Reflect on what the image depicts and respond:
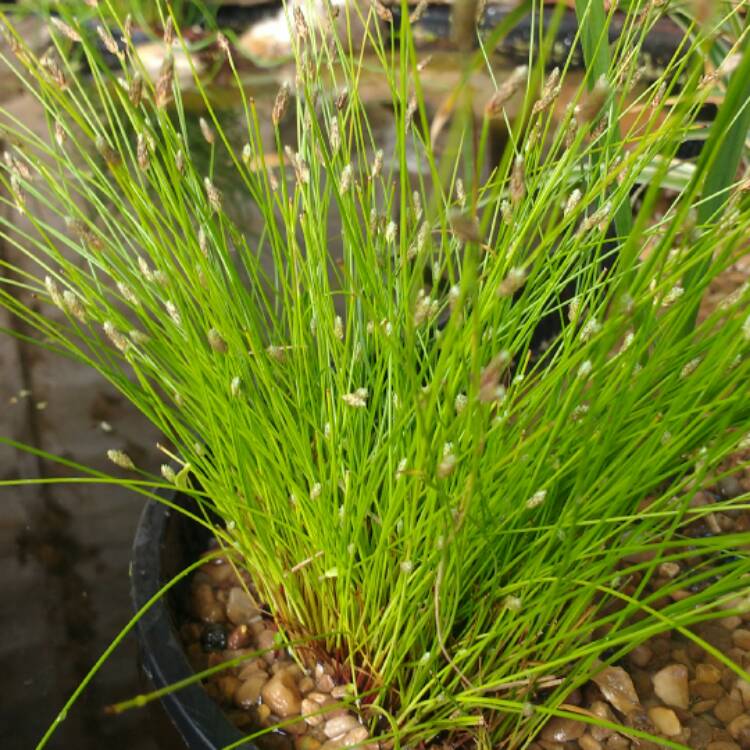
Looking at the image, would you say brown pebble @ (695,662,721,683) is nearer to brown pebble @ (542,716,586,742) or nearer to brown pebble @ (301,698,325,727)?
brown pebble @ (542,716,586,742)

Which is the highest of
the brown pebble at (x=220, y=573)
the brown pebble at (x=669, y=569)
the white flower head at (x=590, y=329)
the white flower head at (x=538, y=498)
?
the white flower head at (x=590, y=329)

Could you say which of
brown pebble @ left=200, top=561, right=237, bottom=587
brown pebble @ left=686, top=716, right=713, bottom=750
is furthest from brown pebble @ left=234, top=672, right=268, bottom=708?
brown pebble @ left=686, top=716, right=713, bottom=750

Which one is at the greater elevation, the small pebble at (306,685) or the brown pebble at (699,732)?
the small pebble at (306,685)

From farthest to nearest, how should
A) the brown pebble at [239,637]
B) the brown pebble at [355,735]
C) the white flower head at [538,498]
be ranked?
the brown pebble at [239,637] → the brown pebble at [355,735] → the white flower head at [538,498]

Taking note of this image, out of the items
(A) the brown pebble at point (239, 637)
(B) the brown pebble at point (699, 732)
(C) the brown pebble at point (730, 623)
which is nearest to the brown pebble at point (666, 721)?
(B) the brown pebble at point (699, 732)

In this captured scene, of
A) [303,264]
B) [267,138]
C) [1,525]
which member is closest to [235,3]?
[267,138]

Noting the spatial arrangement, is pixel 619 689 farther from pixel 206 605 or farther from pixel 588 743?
pixel 206 605

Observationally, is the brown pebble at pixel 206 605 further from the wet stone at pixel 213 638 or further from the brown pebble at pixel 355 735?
the brown pebble at pixel 355 735
